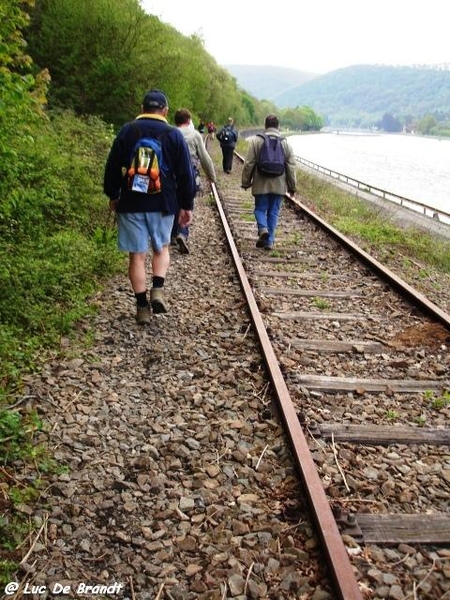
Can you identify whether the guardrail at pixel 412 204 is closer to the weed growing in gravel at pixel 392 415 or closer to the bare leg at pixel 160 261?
the bare leg at pixel 160 261

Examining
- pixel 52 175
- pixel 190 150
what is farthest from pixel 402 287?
pixel 52 175

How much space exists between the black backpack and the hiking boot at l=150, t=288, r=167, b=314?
3.18m

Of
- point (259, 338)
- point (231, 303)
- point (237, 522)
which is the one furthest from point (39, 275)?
point (237, 522)

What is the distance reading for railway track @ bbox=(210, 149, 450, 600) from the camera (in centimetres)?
245

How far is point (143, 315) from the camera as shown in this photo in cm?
480

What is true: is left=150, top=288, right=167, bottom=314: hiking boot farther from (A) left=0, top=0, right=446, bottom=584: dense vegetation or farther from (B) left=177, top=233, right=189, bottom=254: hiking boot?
(B) left=177, top=233, right=189, bottom=254: hiking boot

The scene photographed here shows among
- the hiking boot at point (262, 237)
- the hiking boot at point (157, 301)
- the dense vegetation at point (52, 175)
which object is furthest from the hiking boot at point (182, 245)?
the hiking boot at point (157, 301)

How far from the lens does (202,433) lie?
3209 millimetres

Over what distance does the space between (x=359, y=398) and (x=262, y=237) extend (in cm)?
446

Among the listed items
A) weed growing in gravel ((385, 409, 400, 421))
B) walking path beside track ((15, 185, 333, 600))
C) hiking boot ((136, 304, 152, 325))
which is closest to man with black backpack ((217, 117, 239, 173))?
hiking boot ((136, 304, 152, 325))

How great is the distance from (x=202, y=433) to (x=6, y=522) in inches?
48.4

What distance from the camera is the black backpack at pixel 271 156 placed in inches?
286

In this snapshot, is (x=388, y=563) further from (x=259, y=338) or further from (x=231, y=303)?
(x=231, y=303)

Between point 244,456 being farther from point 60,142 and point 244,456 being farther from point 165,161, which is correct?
point 60,142
